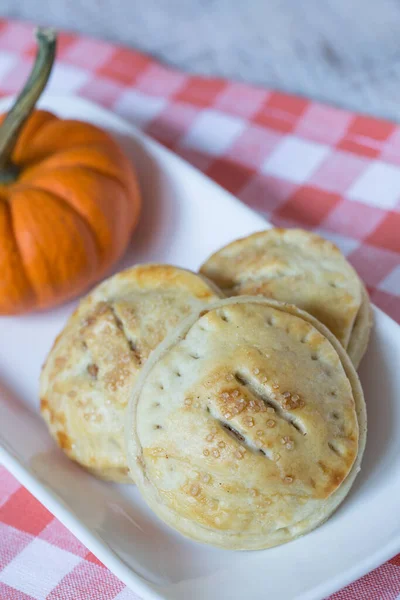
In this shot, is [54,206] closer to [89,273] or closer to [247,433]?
[89,273]

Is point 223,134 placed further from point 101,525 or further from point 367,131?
point 101,525

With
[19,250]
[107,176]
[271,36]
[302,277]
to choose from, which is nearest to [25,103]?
[107,176]

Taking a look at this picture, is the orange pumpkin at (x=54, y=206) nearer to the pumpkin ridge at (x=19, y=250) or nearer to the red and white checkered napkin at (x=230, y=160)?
the pumpkin ridge at (x=19, y=250)

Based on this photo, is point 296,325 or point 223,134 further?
point 223,134

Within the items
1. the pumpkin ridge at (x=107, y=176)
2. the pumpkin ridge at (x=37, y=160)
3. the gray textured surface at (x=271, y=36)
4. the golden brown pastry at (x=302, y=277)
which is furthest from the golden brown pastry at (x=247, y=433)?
the gray textured surface at (x=271, y=36)

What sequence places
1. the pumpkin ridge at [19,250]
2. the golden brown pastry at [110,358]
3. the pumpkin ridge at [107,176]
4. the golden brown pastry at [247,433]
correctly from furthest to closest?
the pumpkin ridge at [107,176] < the pumpkin ridge at [19,250] < the golden brown pastry at [110,358] < the golden brown pastry at [247,433]

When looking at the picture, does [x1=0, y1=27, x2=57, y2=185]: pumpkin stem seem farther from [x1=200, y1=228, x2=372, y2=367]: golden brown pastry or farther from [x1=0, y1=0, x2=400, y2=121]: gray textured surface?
[x1=0, y1=0, x2=400, y2=121]: gray textured surface

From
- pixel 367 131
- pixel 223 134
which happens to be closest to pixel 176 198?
pixel 223 134
